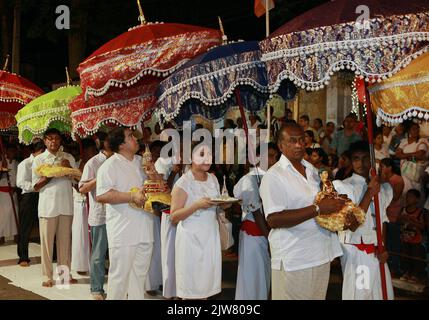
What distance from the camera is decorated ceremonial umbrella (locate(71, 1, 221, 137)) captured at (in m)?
6.51

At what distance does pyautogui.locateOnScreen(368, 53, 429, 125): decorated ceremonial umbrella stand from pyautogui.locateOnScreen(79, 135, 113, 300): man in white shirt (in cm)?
325

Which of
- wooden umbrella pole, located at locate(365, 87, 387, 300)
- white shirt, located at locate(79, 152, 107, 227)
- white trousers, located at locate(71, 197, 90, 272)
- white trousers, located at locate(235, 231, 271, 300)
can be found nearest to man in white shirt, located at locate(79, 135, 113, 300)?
white shirt, located at locate(79, 152, 107, 227)

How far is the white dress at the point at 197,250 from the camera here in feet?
18.2

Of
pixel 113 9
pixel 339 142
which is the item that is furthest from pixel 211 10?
pixel 339 142

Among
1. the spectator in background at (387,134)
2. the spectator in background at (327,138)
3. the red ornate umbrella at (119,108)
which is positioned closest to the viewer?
the red ornate umbrella at (119,108)

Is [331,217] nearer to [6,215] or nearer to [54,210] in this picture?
[54,210]

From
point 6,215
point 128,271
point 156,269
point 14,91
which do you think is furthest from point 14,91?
point 128,271

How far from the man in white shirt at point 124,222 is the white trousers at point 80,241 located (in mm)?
2822

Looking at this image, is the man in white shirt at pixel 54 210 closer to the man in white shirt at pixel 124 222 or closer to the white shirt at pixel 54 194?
the white shirt at pixel 54 194

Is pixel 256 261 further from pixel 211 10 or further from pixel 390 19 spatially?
pixel 211 10

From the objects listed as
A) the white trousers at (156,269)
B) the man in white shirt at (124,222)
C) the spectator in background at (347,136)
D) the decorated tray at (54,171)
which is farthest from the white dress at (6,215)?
the man in white shirt at (124,222)

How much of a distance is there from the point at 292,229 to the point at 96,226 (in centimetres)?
344

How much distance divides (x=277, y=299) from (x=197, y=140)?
2.40 m

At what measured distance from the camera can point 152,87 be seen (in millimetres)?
7223
